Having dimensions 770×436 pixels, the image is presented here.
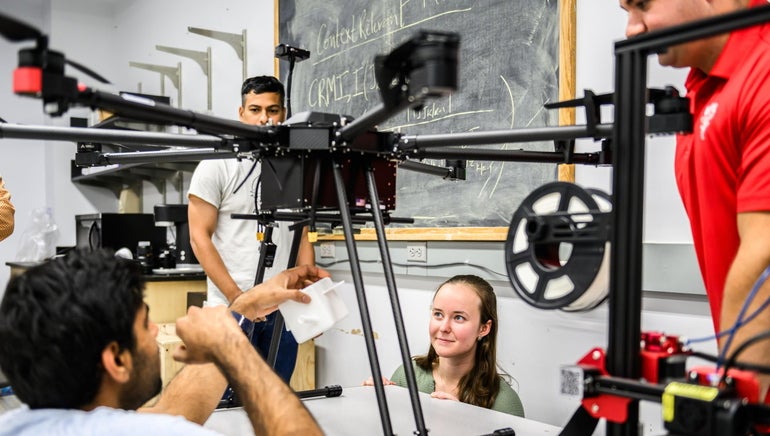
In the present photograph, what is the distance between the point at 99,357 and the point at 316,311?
0.38m

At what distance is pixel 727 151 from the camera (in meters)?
0.90

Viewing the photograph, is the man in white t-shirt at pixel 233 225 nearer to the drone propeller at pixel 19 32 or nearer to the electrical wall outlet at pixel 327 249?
the electrical wall outlet at pixel 327 249

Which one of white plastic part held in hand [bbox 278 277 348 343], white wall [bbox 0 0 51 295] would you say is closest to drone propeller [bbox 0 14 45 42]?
white plastic part held in hand [bbox 278 277 348 343]

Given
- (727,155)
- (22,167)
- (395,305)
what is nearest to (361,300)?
(395,305)

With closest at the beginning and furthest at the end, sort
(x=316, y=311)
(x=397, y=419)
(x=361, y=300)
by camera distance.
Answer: (x=361, y=300) < (x=316, y=311) < (x=397, y=419)

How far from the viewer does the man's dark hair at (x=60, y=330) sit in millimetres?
833

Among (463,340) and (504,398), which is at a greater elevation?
(463,340)

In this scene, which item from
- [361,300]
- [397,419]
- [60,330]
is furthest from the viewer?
[397,419]

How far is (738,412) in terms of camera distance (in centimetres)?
57

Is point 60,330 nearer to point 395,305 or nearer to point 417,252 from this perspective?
point 395,305

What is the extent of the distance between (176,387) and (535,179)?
1.27 m

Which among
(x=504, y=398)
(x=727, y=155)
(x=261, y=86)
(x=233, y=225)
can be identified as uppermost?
(x=261, y=86)

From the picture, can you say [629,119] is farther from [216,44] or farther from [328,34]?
[216,44]

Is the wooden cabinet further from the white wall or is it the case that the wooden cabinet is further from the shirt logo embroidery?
the shirt logo embroidery
